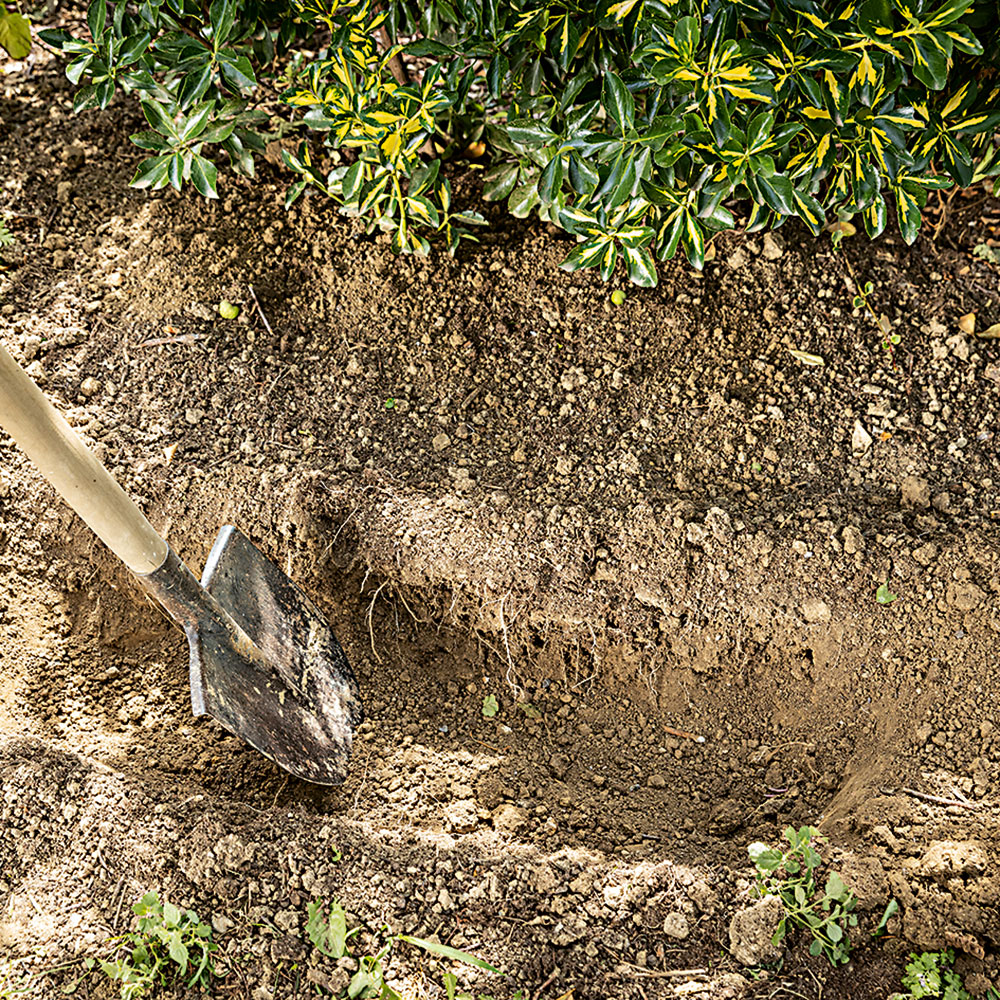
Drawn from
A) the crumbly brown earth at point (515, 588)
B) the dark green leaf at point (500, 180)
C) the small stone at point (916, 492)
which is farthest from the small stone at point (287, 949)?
the dark green leaf at point (500, 180)

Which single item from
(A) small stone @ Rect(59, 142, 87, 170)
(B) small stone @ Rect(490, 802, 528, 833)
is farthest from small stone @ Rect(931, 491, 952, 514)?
(A) small stone @ Rect(59, 142, 87, 170)

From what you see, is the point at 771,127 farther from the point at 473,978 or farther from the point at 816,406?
the point at 473,978

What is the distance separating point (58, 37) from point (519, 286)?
1427 mm

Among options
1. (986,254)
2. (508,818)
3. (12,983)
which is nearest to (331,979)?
(508,818)

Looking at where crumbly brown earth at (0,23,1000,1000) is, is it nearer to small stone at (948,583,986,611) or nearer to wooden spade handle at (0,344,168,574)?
small stone at (948,583,986,611)

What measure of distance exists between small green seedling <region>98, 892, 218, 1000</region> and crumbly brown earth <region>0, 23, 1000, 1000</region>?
56 millimetres

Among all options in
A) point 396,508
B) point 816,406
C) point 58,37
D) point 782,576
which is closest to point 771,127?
point 816,406

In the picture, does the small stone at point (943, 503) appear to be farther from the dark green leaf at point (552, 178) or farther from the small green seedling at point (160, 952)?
the small green seedling at point (160, 952)

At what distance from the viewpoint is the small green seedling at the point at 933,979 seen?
5.62ft

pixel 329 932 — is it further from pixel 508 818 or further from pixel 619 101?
pixel 619 101

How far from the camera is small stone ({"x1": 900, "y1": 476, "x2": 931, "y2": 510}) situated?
7.66 ft

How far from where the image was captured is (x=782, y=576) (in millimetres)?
2244

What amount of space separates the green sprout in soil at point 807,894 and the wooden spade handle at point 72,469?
58.9 inches

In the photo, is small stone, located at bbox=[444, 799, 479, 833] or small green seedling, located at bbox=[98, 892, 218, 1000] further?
small stone, located at bbox=[444, 799, 479, 833]
